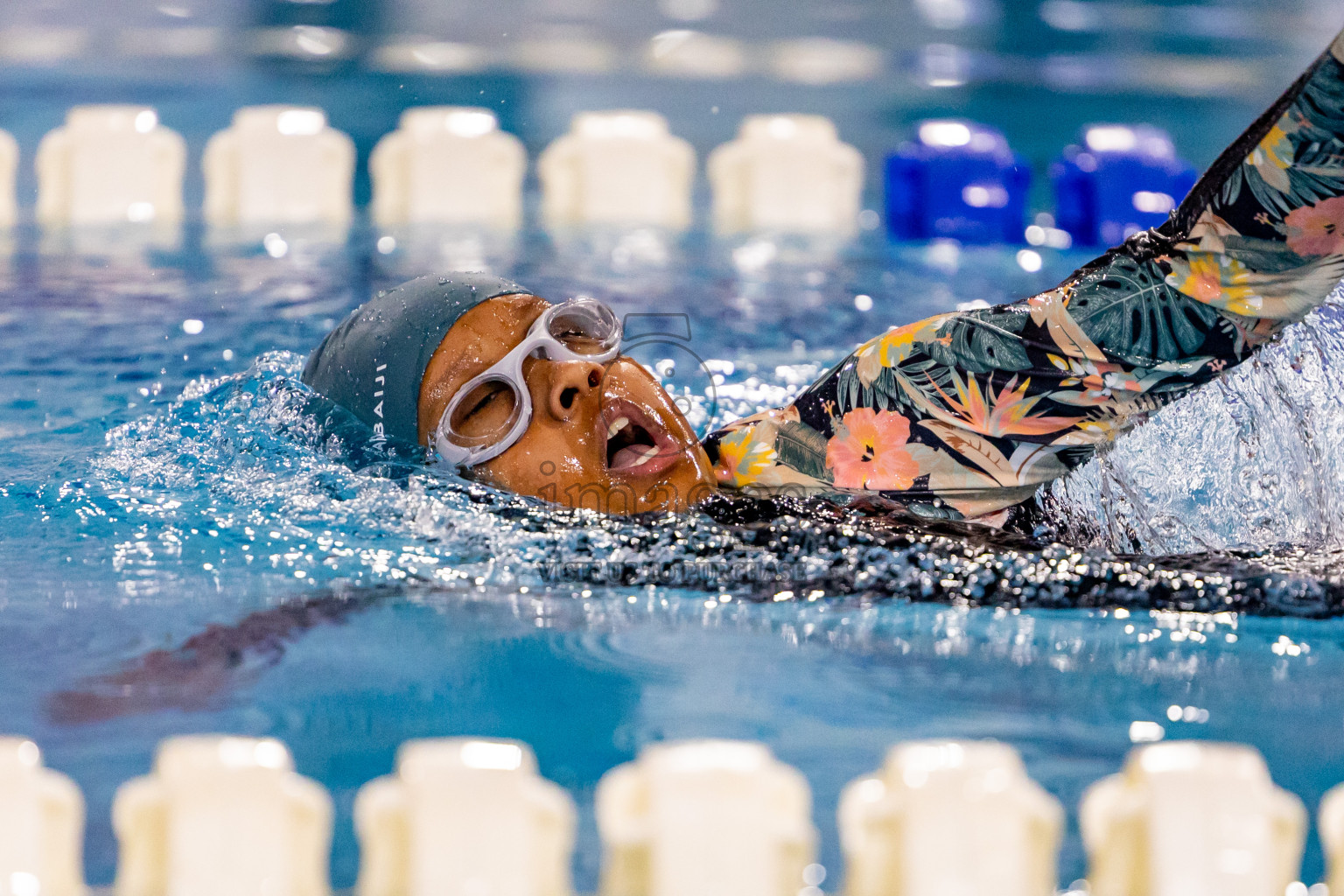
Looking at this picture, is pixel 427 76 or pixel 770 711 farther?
pixel 427 76

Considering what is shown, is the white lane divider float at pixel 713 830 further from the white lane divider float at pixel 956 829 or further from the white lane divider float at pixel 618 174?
the white lane divider float at pixel 618 174

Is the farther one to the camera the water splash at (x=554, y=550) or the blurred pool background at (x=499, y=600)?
the water splash at (x=554, y=550)

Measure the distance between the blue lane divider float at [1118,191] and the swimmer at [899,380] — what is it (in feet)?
12.0

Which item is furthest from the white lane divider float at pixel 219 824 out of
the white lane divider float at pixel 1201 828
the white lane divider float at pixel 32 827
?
the white lane divider float at pixel 1201 828

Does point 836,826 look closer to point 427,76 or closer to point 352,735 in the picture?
point 352,735

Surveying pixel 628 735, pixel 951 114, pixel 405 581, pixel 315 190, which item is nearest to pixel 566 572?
pixel 405 581

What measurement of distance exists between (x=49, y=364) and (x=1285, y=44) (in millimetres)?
7342

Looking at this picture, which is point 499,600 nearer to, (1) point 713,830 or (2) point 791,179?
(1) point 713,830

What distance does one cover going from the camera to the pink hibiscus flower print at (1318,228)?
1893 mm

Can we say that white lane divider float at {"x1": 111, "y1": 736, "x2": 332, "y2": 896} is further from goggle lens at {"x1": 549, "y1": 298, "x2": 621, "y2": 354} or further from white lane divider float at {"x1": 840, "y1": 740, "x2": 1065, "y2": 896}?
goggle lens at {"x1": 549, "y1": 298, "x2": 621, "y2": 354}

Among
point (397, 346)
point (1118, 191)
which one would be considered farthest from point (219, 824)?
point (1118, 191)

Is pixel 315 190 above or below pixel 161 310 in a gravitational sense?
above

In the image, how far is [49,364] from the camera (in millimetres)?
3734

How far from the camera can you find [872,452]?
2.35 meters
